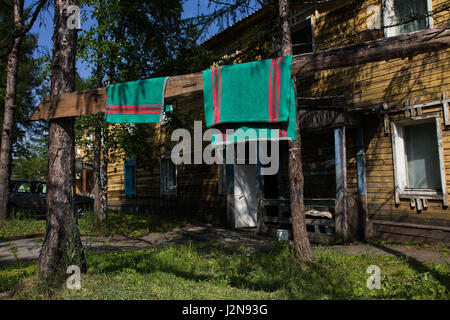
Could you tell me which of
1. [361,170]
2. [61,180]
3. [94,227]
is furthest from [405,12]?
[94,227]

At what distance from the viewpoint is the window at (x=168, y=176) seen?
14930 mm

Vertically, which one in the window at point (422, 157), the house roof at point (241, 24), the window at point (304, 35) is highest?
the house roof at point (241, 24)

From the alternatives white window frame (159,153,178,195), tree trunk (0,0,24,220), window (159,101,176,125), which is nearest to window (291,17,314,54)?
window (159,101,176,125)

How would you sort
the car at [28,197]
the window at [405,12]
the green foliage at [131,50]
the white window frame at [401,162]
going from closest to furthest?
the white window frame at [401,162]
the window at [405,12]
the green foliage at [131,50]
the car at [28,197]

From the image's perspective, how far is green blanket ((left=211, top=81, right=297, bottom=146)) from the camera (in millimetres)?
4293

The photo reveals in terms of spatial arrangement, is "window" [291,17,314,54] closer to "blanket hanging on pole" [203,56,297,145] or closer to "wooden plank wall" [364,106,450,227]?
"wooden plank wall" [364,106,450,227]

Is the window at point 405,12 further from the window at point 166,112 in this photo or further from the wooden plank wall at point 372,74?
the window at point 166,112

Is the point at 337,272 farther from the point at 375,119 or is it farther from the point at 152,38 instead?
the point at 152,38

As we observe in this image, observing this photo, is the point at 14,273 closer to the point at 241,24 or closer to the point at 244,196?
the point at 244,196

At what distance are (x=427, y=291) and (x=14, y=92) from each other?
43.3 ft

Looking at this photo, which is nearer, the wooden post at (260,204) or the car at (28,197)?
the wooden post at (260,204)

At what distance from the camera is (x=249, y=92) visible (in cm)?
447

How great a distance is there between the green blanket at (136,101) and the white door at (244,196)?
6379 mm

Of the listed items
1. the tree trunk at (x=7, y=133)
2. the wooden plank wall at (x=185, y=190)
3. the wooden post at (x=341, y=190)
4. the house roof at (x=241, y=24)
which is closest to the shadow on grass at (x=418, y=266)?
the wooden post at (x=341, y=190)
